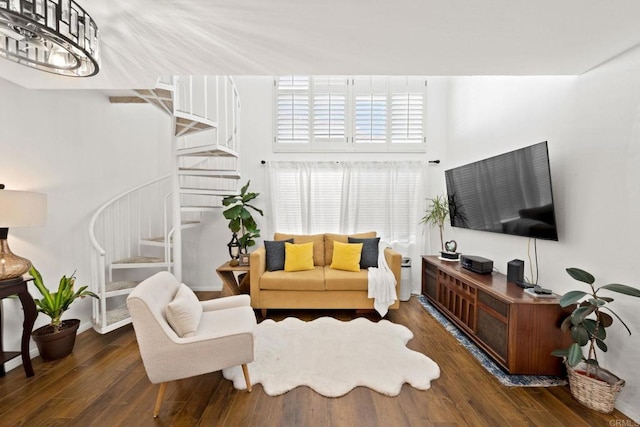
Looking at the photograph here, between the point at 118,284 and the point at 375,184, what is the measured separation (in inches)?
145

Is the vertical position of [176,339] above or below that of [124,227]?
below

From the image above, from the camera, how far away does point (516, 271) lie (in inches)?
98.6

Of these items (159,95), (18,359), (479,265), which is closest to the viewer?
(18,359)

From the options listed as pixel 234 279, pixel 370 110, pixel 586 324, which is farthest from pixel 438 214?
pixel 234 279

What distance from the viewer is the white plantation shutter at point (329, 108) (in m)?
4.25

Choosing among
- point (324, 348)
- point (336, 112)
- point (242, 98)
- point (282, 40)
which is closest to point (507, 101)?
point (336, 112)

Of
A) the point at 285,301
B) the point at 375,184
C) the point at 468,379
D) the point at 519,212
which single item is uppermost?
the point at 375,184

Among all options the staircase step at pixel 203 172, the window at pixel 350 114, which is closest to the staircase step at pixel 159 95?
the staircase step at pixel 203 172

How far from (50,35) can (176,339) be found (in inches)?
66.7

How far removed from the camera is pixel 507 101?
2.93 metres

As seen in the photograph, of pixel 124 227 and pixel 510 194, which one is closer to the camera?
pixel 510 194

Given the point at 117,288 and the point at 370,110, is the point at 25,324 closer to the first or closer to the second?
the point at 117,288

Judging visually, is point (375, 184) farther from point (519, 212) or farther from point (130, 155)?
point (130, 155)

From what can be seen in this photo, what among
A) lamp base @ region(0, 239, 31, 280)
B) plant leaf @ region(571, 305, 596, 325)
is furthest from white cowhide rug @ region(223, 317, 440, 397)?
lamp base @ region(0, 239, 31, 280)
